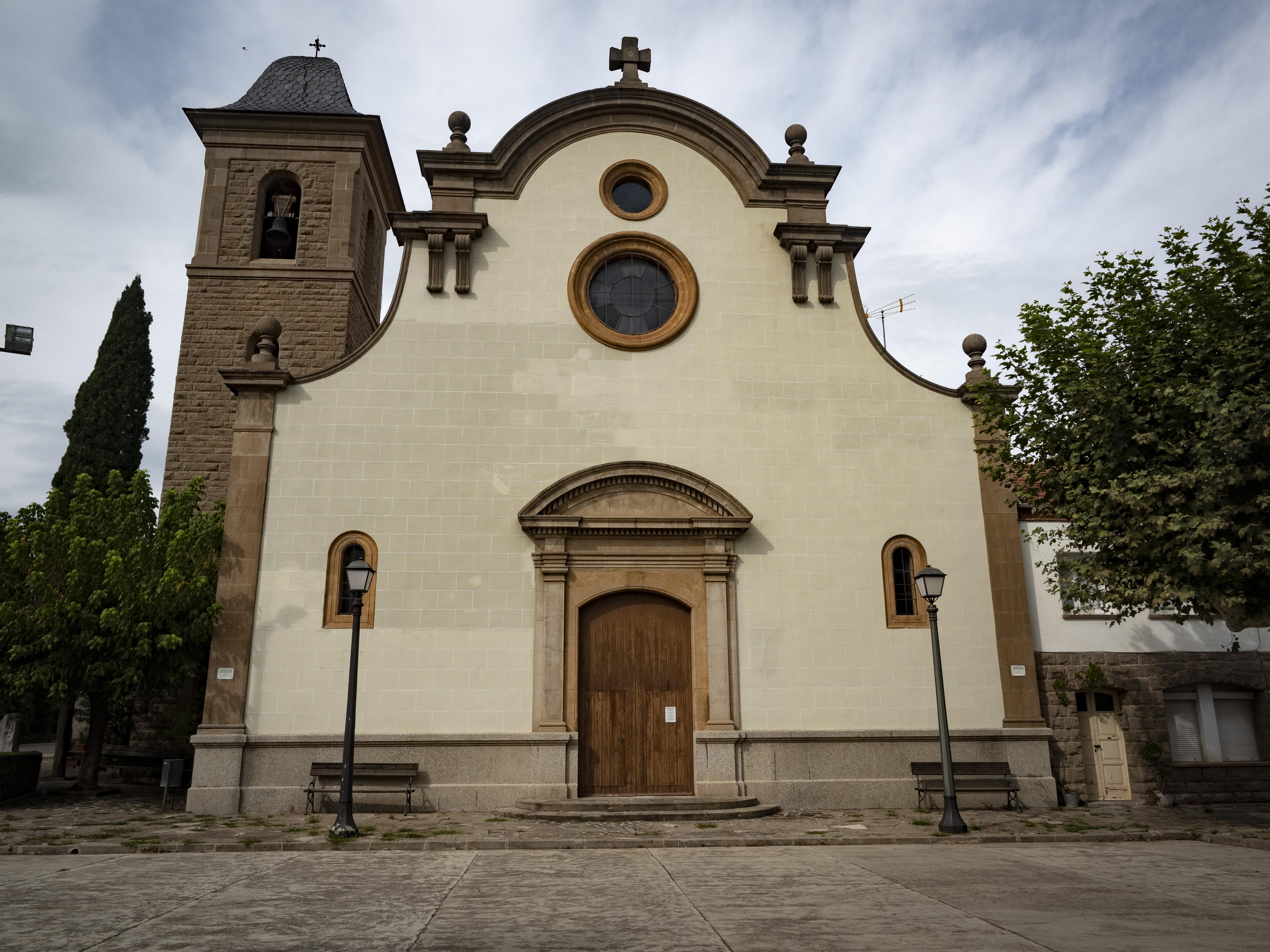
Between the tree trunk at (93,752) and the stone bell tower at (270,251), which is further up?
the stone bell tower at (270,251)

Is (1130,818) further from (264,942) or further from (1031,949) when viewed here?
(264,942)

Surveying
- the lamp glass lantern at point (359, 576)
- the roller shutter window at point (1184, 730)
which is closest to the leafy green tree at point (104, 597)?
the lamp glass lantern at point (359, 576)

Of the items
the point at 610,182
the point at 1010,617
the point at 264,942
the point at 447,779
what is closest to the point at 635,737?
the point at 447,779

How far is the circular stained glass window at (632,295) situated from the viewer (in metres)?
17.8

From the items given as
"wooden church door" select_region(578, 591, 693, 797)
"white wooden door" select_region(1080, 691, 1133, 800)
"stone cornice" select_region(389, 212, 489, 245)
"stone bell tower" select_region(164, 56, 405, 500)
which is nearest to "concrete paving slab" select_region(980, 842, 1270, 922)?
"white wooden door" select_region(1080, 691, 1133, 800)

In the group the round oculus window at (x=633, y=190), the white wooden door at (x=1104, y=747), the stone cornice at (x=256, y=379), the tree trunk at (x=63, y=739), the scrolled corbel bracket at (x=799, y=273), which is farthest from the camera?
the tree trunk at (x=63, y=739)

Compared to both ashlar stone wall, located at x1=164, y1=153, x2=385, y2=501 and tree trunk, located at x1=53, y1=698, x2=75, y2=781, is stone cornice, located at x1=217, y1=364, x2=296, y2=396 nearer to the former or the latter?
ashlar stone wall, located at x1=164, y1=153, x2=385, y2=501

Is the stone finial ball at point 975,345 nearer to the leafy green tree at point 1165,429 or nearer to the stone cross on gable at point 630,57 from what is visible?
the leafy green tree at point 1165,429

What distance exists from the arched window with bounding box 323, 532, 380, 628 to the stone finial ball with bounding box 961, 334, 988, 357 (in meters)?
11.7

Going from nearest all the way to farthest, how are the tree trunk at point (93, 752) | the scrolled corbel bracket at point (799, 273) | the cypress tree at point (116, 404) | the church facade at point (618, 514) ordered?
the church facade at point (618, 514), the tree trunk at point (93, 752), the scrolled corbel bracket at point (799, 273), the cypress tree at point (116, 404)

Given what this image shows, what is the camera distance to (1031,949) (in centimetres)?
668

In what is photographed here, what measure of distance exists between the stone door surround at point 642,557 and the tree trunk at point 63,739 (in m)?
13.0

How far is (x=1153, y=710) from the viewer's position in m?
16.9

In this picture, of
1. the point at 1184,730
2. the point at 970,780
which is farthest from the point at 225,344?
the point at 1184,730
